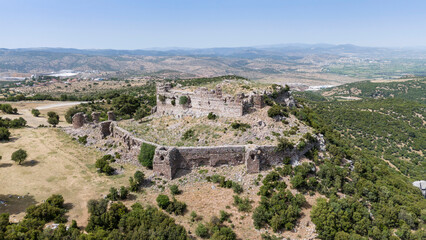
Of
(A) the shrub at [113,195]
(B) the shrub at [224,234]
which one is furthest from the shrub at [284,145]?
(A) the shrub at [113,195]

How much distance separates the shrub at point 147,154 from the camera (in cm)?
3175

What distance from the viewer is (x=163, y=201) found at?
25750mm

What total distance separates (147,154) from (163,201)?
8.15 meters

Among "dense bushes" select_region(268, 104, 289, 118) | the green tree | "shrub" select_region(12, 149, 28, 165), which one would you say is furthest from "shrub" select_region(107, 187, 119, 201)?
"dense bushes" select_region(268, 104, 289, 118)

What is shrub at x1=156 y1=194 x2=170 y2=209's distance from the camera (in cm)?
2575

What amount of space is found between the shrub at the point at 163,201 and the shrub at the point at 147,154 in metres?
6.86

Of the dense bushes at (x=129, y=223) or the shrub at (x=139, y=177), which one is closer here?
the dense bushes at (x=129, y=223)

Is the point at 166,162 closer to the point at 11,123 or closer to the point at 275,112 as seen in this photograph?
the point at 275,112

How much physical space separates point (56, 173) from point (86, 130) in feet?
37.8

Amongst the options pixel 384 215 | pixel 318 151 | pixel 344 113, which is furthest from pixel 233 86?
pixel 344 113

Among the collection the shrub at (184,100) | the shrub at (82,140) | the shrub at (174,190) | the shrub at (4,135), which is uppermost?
the shrub at (184,100)

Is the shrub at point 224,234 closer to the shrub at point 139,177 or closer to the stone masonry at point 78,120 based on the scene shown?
the shrub at point 139,177

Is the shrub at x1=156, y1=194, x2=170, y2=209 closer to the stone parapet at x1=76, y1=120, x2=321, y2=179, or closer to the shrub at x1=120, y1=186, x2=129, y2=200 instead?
the stone parapet at x1=76, y1=120, x2=321, y2=179

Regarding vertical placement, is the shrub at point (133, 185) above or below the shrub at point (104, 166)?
below
